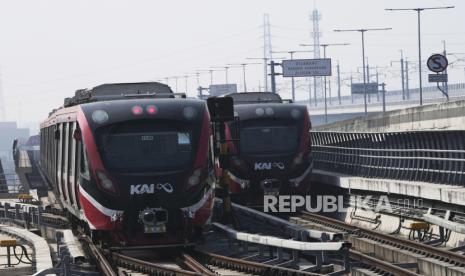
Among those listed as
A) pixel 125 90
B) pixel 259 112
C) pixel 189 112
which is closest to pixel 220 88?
pixel 259 112

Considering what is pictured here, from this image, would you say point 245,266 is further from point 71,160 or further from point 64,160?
point 64,160

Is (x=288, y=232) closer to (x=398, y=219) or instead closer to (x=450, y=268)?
(x=450, y=268)

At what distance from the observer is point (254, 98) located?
33.2 m

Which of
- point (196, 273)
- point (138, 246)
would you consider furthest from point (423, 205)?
point (196, 273)

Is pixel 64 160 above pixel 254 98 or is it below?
below

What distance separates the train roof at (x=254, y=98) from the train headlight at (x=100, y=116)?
12.0 meters

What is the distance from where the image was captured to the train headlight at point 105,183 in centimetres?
2053

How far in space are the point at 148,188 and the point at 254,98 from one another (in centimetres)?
1288

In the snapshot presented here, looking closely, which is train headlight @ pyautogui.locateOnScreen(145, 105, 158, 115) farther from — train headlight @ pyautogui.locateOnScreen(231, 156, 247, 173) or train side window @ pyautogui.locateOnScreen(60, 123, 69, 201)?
train headlight @ pyautogui.locateOnScreen(231, 156, 247, 173)

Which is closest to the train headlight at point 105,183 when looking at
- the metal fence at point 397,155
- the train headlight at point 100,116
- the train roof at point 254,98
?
the train headlight at point 100,116

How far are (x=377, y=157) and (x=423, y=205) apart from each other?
5.27 m

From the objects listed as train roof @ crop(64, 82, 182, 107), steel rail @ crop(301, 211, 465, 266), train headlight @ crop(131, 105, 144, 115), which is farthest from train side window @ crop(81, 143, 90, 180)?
steel rail @ crop(301, 211, 465, 266)

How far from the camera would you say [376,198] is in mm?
29688

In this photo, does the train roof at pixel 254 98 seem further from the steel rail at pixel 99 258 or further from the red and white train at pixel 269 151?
the steel rail at pixel 99 258
